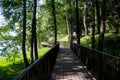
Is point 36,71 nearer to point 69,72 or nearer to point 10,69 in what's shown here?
point 69,72

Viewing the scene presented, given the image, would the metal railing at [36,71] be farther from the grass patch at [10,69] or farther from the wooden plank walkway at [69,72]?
the grass patch at [10,69]

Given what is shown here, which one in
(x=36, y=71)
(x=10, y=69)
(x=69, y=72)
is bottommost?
(x=10, y=69)

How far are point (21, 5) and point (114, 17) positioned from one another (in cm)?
1509

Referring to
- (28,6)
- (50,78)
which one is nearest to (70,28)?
(28,6)

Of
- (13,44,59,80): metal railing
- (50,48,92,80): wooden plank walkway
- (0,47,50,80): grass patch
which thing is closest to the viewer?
(13,44,59,80): metal railing

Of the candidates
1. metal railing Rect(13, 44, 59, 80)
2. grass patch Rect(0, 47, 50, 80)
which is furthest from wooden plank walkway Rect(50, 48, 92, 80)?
grass patch Rect(0, 47, 50, 80)

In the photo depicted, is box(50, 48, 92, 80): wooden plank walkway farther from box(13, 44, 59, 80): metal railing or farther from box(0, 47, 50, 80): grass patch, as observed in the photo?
box(0, 47, 50, 80): grass patch

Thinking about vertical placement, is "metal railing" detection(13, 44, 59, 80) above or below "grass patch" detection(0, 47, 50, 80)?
above

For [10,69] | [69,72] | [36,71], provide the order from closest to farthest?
[36,71] → [69,72] → [10,69]

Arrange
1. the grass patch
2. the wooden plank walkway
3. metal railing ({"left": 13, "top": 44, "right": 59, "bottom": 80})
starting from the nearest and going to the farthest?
1. metal railing ({"left": 13, "top": 44, "right": 59, "bottom": 80})
2. the wooden plank walkway
3. the grass patch

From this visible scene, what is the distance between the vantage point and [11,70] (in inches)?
944

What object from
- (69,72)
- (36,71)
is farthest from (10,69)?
(36,71)

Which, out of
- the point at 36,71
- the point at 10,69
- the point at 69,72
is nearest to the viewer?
the point at 36,71

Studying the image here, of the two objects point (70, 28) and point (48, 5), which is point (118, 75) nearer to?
point (48, 5)
